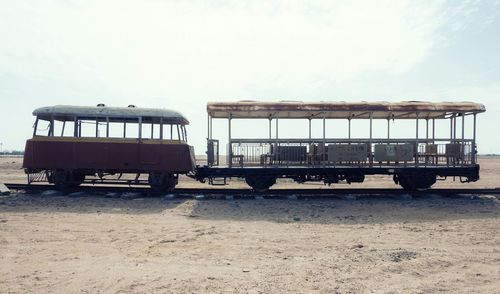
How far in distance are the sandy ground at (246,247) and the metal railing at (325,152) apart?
2480 mm

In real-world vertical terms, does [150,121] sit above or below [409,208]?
above

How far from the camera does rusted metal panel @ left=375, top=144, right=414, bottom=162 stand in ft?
45.7

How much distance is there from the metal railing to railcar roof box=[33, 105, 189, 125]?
8.21 feet

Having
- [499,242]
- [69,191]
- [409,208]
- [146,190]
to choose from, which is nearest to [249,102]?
[146,190]

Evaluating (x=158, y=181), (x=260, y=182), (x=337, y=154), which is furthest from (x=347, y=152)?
(x=158, y=181)

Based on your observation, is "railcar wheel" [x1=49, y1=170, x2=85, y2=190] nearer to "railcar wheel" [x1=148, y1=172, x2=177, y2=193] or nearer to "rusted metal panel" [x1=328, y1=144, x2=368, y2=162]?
"railcar wheel" [x1=148, y1=172, x2=177, y2=193]

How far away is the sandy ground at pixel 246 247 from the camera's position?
497 centimetres

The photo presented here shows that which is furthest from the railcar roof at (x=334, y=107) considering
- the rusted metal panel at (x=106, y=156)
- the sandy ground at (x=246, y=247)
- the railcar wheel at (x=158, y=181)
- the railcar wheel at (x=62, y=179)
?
the railcar wheel at (x=62, y=179)

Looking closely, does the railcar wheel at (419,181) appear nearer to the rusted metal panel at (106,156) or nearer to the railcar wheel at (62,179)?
the rusted metal panel at (106,156)

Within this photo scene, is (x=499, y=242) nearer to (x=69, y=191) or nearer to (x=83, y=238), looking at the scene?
(x=83, y=238)

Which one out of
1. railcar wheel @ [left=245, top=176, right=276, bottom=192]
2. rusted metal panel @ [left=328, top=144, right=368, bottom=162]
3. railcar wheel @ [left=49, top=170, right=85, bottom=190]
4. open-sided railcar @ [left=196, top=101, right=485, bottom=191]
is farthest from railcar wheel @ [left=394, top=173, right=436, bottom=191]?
railcar wheel @ [left=49, top=170, right=85, bottom=190]

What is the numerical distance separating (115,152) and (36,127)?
2.98m

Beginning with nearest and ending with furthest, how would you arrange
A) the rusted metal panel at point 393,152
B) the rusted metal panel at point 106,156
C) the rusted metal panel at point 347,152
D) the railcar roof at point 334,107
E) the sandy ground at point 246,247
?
the sandy ground at point 246,247
the rusted metal panel at point 106,156
the railcar roof at point 334,107
the rusted metal panel at point 347,152
the rusted metal panel at point 393,152

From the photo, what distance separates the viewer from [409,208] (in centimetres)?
1140
